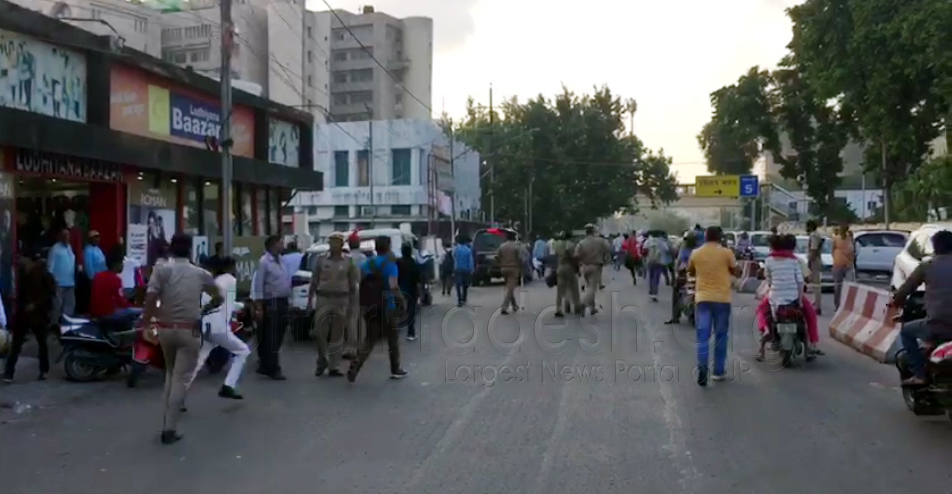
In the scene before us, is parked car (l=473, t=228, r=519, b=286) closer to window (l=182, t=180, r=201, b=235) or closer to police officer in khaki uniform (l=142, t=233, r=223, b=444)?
window (l=182, t=180, r=201, b=235)

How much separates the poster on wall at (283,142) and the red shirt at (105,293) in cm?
1478

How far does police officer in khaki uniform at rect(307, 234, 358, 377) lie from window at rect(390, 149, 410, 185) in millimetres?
44932

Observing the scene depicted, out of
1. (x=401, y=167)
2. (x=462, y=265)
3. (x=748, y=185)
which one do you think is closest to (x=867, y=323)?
(x=462, y=265)

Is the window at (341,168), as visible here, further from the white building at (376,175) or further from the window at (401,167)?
the window at (401,167)

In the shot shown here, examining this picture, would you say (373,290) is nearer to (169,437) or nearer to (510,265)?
(169,437)

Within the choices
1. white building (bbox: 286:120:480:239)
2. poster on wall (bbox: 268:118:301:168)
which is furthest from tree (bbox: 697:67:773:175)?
poster on wall (bbox: 268:118:301:168)

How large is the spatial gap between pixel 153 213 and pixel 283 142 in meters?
6.86

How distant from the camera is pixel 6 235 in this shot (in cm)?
1652

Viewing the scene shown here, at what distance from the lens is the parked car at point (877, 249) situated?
30.2 metres

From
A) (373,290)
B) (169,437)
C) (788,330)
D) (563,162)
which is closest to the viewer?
(169,437)

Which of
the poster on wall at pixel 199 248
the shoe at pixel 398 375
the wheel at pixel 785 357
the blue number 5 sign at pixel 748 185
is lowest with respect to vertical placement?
the shoe at pixel 398 375

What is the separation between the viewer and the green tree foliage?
209 ft

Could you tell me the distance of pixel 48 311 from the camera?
40.5ft

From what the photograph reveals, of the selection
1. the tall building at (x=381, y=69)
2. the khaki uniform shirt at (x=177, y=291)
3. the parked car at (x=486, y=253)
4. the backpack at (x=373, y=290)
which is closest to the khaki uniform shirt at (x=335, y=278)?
the backpack at (x=373, y=290)
